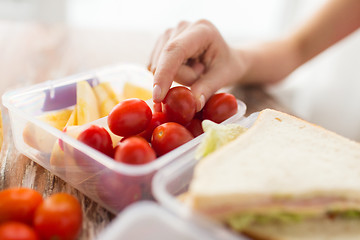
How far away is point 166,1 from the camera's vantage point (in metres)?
3.19

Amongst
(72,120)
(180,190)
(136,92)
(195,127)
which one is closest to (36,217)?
(180,190)

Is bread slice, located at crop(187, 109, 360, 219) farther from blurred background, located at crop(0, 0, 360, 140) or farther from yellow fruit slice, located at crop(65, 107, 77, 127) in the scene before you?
blurred background, located at crop(0, 0, 360, 140)

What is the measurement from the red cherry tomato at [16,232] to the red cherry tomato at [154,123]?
39cm

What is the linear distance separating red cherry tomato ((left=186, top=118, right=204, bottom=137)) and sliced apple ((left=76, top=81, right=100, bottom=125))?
274mm

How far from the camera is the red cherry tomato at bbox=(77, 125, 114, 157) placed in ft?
2.75

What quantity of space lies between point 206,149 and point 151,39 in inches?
74.4

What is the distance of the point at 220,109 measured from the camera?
1.07m

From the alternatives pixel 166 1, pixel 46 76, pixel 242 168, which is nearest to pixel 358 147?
pixel 242 168

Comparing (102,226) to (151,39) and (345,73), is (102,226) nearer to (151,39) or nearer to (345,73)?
(151,39)

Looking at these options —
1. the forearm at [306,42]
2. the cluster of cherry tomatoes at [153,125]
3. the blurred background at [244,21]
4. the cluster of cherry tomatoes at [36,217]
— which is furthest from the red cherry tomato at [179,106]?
the blurred background at [244,21]

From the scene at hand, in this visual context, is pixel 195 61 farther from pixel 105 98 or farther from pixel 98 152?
pixel 98 152

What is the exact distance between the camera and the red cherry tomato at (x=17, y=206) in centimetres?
71

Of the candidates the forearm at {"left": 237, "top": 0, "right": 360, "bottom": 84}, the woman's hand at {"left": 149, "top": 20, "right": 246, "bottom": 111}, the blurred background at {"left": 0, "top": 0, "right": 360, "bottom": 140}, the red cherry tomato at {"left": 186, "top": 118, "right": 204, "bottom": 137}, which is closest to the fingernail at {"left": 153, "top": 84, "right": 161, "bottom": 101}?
the woman's hand at {"left": 149, "top": 20, "right": 246, "bottom": 111}

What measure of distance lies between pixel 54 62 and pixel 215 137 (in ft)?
4.17
